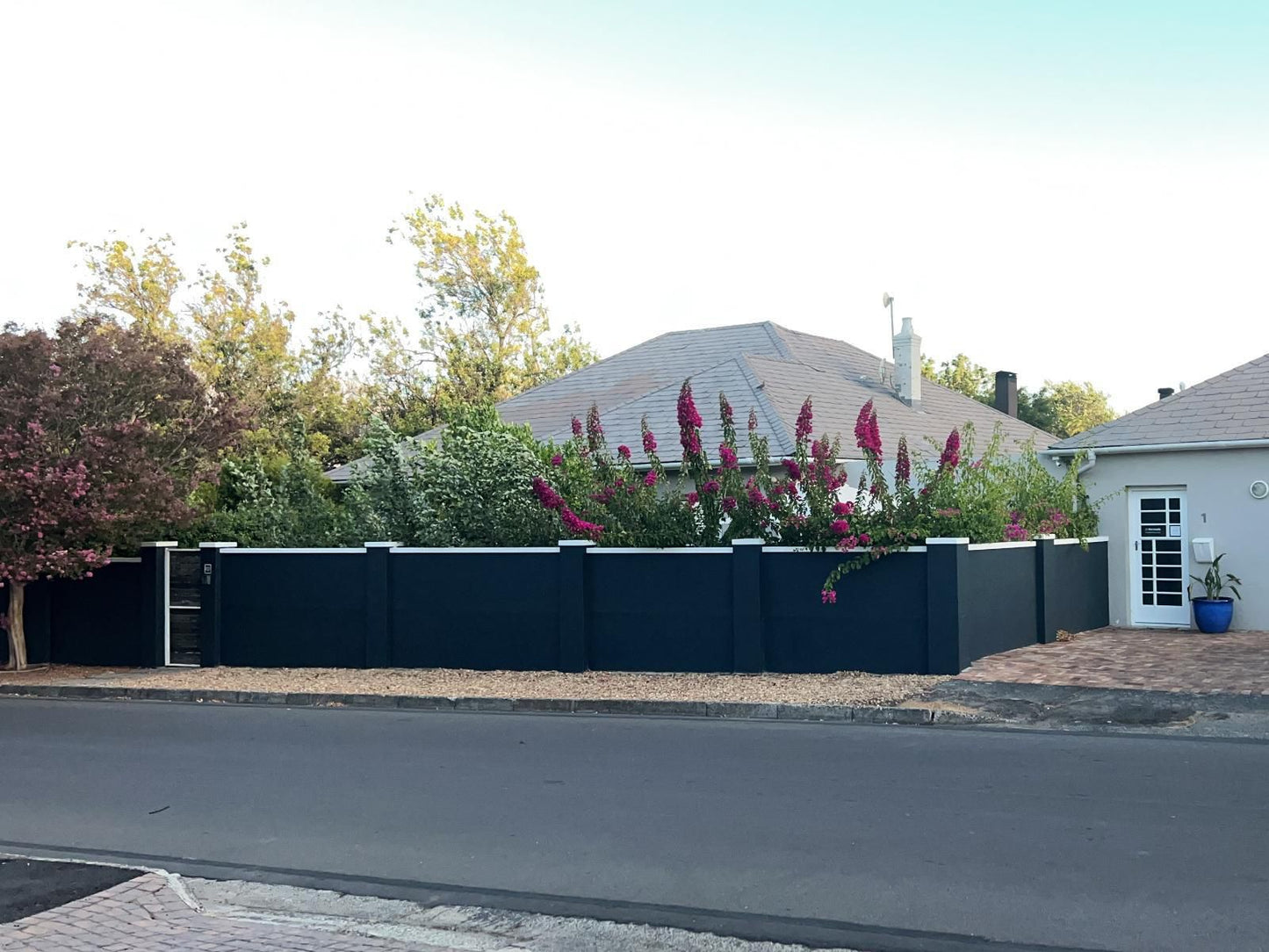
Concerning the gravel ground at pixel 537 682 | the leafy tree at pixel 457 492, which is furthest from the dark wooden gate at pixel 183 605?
the leafy tree at pixel 457 492

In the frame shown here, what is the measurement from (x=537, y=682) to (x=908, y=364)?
50.7ft

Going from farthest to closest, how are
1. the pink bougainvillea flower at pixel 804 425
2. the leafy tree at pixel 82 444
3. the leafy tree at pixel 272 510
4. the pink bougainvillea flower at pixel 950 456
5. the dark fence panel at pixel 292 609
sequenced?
1. the leafy tree at pixel 272 510
2. the dark fence panel at pixel 292 609
3. the pink bougainvillea flower at pixel 804 425
4. the leafy tree at pixel 82 444
5. the pink bougainvillea flower at pixel 950 456

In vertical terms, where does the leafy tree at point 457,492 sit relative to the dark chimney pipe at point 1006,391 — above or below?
below

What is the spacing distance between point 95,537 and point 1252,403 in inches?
693

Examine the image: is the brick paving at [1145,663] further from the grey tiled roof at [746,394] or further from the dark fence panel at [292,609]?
the dark fence panel at [292,609]

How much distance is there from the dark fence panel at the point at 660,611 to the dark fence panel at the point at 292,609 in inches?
131

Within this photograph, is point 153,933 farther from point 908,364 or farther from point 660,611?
point 908,364

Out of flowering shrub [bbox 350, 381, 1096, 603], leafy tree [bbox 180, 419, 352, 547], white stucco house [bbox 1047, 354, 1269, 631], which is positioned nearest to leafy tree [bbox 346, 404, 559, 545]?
flowering shrub [bbox 350, 381, 1096, 603]

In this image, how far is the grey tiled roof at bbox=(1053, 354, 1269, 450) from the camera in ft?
66.0

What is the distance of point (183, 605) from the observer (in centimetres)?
1788

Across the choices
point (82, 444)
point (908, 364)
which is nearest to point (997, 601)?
point (82, 444)

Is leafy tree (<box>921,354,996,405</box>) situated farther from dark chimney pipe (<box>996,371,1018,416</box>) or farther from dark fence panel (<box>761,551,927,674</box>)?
dark fence panel (<box>761,551,927,674</box>)

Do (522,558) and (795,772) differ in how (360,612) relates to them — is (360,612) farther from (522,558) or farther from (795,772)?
(795,772)

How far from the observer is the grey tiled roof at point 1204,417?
20.1m
